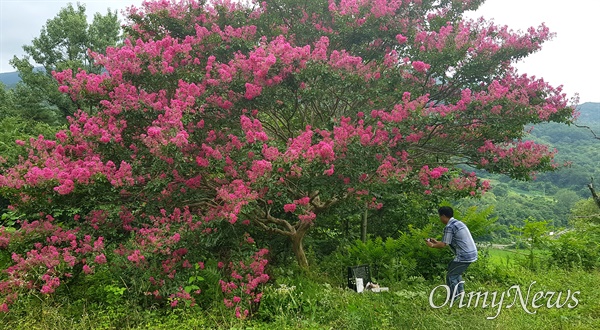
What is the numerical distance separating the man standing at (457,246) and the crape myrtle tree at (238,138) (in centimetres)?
78

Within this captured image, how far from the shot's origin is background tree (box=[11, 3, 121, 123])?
20.3 meters

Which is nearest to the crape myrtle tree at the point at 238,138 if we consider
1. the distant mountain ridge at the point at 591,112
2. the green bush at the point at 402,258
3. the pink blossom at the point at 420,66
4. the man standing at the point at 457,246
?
the pink blossom at the point at 420,66

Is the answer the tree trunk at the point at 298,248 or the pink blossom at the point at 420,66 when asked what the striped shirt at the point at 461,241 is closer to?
the pink blossom at the point at 420,66

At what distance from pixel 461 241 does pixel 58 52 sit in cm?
2398

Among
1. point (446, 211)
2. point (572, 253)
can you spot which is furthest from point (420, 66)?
point (572, 253)

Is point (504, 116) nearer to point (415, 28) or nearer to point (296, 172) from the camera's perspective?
point (415, 28)

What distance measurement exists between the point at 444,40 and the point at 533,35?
185cm

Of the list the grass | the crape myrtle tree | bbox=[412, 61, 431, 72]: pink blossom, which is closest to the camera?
the grass

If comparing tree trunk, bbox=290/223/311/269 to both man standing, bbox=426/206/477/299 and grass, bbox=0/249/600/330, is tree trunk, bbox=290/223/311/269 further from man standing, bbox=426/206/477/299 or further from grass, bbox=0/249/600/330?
man standing, bbox=426/206/477/299

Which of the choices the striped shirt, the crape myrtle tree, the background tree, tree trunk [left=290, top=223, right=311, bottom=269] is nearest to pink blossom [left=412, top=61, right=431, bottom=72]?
the crape myrtle tree

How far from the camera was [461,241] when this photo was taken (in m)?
5.62

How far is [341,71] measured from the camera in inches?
237

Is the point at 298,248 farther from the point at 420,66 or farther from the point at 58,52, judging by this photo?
the point at 58,52

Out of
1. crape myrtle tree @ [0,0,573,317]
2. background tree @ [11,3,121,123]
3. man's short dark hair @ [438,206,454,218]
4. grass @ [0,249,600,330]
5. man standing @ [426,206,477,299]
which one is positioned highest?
background tree @ [11,3,121,123]
